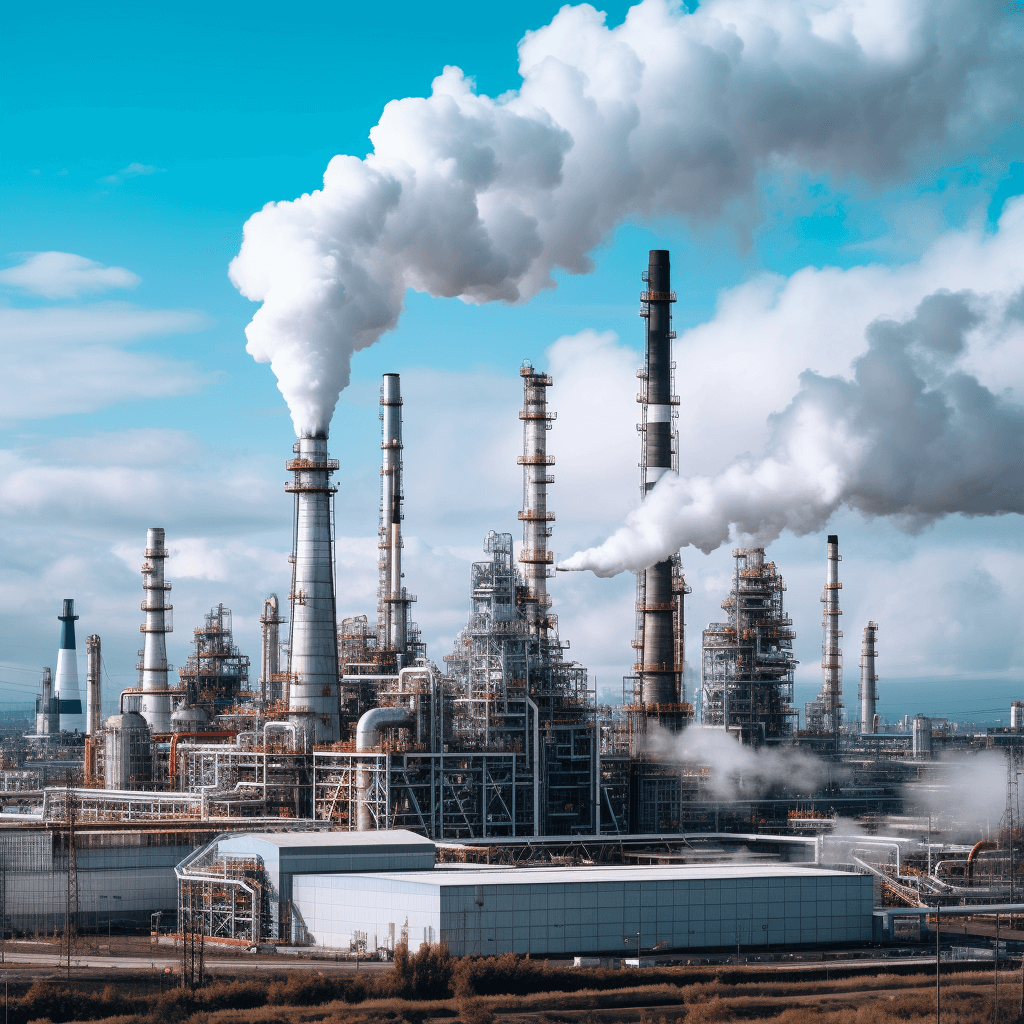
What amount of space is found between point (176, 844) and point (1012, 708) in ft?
174

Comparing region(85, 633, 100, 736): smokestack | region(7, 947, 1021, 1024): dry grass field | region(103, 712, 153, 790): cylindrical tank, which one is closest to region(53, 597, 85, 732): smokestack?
region(85, 633, 100, 736): smokestack

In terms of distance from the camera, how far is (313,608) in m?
53.3

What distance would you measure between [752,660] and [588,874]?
82.8 feet

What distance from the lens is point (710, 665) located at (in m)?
67.5

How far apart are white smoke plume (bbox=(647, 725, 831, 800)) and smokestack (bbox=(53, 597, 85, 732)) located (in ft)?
249

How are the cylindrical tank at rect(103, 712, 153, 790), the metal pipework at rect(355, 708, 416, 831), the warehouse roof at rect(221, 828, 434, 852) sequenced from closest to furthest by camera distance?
the warehouse roof at rect(221, 828, 434, 852) < the metal pipework at rect(355, 708, 416, 831) < the cylindrical tank at rect(103, 712, 153, 790)

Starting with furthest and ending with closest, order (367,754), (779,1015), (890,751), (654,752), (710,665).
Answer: (890,751), (710,665), (654,752), (367,754), (779,1015)

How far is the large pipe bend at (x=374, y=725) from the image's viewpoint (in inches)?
1996

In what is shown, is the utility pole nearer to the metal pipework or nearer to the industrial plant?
the industrial plant

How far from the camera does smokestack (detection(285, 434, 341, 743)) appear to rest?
52.9 meters

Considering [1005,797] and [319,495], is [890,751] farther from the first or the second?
[319,495]

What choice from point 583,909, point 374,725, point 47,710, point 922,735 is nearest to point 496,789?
point 374,725

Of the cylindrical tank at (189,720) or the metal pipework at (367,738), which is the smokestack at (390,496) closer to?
the cylindrical tank at (189,720)

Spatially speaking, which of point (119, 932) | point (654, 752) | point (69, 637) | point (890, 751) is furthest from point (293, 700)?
point (69, 637)
